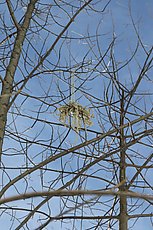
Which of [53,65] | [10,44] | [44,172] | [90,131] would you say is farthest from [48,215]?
[10,44]

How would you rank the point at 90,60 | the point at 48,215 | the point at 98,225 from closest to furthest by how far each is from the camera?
the point at 48,215 < the point at 98,225 < the point at 90,60

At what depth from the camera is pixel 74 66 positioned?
185 cm

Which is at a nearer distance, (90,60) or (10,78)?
(10,78)

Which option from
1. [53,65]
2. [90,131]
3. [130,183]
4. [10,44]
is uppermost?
[10,44]

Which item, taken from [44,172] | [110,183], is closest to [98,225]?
[110,183]

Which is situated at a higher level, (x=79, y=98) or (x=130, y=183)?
(x=79, y=98)

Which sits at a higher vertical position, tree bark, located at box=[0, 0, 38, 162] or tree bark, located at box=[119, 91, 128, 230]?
tree bark, located at box=[0, 0, 38, 162]

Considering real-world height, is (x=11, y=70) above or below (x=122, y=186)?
above

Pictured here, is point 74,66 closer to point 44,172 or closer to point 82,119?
point 82,119

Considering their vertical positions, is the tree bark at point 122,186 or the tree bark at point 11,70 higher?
the tree bark at point 11,70

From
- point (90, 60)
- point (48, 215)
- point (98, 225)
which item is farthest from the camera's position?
point (90, 60)

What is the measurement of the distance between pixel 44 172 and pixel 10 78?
406mm

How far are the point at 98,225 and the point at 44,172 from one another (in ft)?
0.99

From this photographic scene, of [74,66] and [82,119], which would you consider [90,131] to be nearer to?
[82,119]
